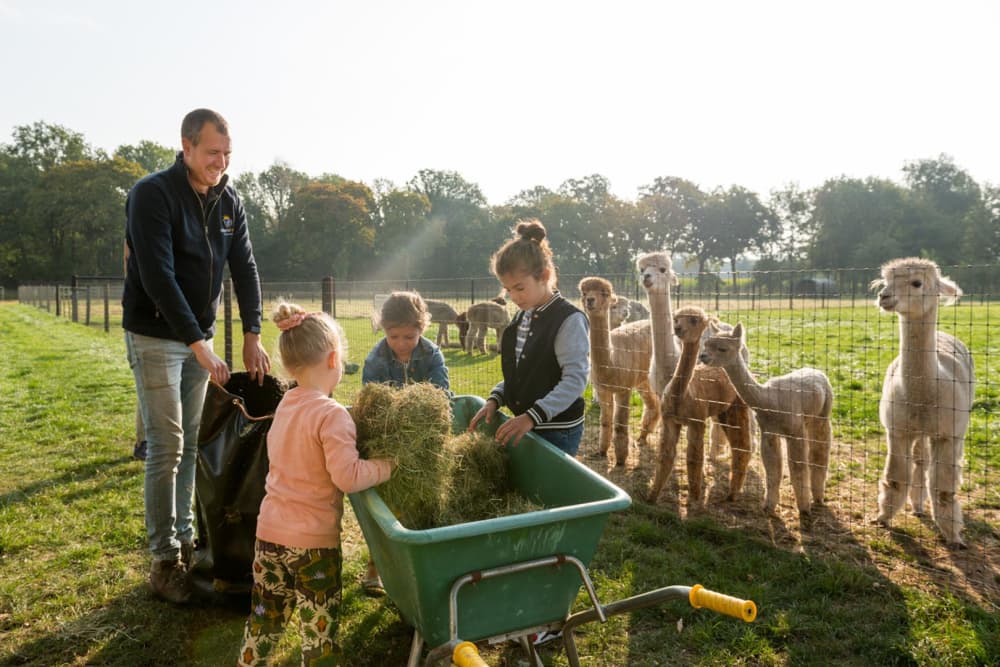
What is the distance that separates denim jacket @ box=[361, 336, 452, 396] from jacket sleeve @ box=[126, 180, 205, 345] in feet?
2.80

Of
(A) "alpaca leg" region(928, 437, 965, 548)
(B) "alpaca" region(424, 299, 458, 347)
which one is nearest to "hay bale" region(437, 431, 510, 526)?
(A) "alpaca leg" region(928, 437, 965, 548)

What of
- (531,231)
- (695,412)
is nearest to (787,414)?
(695,412)

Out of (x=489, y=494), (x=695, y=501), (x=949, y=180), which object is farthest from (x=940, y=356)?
(x=949, y=180)

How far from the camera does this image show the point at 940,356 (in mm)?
4426

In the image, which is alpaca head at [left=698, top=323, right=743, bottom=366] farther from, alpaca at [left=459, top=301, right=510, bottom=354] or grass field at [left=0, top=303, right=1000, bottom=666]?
alpaca at [left=459, top=301, right=510, bottom=354]

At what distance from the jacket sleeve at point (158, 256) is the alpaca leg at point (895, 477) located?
4482mm

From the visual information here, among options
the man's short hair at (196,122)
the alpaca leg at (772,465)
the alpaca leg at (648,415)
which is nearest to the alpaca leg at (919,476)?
the alpaca leg at (772,465)

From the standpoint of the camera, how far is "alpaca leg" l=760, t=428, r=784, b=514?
465 cm

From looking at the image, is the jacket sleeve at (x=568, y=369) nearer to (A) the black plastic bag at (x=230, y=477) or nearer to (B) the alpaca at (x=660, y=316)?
(A) the black plastic bag at (x=230, y=477)

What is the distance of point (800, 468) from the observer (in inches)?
181

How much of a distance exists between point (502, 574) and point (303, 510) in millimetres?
826

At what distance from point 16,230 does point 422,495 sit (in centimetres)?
6313

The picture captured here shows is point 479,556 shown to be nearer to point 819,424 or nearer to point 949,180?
point 819,424

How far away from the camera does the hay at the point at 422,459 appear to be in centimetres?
235
